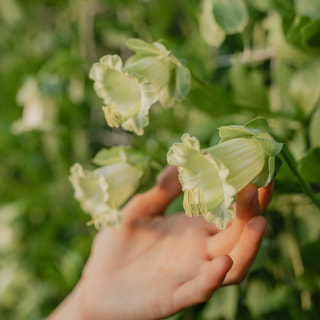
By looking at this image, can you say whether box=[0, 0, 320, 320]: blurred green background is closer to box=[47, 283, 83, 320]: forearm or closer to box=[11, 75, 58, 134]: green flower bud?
→ box=[11, 75, 58, 134]: green flower bud

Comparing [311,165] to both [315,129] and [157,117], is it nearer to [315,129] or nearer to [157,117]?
[315,129]

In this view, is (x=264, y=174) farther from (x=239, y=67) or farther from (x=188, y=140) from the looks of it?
(x=239, y=67)

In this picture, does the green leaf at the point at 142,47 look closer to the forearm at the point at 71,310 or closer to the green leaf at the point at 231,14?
the green leaf at the point at 231,14

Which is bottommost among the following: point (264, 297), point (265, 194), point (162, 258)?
point (264, 297)

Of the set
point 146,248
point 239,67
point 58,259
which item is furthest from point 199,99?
point 58,259

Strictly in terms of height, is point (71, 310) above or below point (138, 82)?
below

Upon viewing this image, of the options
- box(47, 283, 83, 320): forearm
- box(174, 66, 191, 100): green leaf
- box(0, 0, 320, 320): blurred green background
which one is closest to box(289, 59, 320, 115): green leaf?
box(0, 0, 320, 320): blurred green background

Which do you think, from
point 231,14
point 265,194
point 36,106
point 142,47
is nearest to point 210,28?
point 231,14

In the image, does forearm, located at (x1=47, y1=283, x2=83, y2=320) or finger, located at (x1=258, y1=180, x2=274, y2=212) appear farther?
forearm, located at (x1=47, y1=283, x2=83, y2=320)
